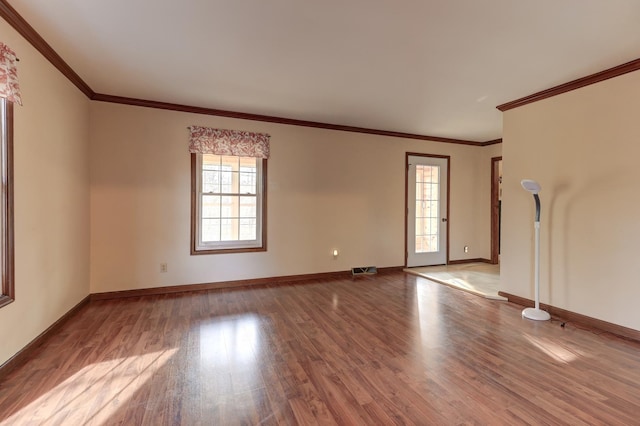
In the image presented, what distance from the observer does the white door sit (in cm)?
579

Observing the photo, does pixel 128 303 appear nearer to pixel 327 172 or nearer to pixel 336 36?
pixel 327 172

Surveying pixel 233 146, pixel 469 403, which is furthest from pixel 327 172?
pixel 469 403

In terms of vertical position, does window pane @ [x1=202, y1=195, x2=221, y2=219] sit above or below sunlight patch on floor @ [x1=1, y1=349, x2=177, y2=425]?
above

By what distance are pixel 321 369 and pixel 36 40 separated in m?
3.37

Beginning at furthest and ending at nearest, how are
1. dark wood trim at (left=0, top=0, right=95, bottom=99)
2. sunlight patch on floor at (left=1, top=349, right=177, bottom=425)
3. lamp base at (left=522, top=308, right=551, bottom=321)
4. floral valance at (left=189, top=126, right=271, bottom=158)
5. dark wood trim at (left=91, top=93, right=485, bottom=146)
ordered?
floral valance at (left=189, top=126, right=271, bottom=158), dark wood trim at (left=91, top=93, right=485, bottom=146), lamp base at (left=522, top=308, right=551, bottom=321), dark wood trim at (left=0, top=0, right=95, bottom=99), sunlight patch on floor at (left=1, top=349, right=177, bottom=425)

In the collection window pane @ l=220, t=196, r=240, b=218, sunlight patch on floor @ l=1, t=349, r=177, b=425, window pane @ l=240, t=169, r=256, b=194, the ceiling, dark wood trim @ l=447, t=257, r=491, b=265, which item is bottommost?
sunlight patch on floor @ l=1, t=349, r=177, b=425

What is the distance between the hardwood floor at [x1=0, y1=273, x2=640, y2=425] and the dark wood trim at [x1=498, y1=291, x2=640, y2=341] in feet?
0.41

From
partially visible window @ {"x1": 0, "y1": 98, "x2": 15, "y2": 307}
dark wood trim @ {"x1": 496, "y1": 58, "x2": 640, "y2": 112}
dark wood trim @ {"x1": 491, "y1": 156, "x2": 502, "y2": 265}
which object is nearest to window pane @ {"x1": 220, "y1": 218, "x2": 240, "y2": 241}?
partially visible window @ {"x1": 0, "y1": 98, "x2": 15, "y2": 307}

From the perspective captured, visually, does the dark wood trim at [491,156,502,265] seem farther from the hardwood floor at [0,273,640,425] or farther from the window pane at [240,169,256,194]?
the window pane at [240,169,256,194]

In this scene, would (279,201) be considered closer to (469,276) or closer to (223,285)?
(223,285)

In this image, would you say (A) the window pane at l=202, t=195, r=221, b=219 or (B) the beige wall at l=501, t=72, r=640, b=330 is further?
(A) the window pane at l=202, t=195, r=221, b=219

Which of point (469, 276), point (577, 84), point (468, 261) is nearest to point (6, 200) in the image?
point (577, 84)

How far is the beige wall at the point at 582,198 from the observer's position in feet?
9.36

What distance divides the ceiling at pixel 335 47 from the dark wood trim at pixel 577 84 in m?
0.07
